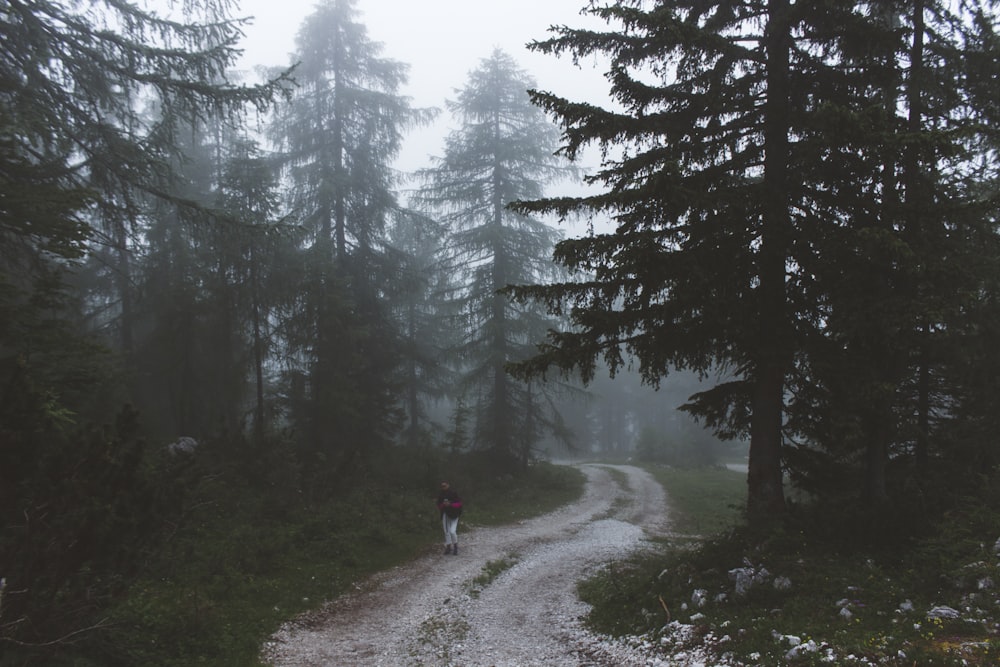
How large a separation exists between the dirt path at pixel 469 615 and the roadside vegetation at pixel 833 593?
0.92 meters

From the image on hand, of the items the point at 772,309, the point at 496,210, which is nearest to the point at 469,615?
the point at 772,309

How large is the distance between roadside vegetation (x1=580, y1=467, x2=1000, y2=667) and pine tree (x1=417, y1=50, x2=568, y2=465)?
14.5 metres

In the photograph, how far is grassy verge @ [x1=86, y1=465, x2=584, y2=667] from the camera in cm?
713

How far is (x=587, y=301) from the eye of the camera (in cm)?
951

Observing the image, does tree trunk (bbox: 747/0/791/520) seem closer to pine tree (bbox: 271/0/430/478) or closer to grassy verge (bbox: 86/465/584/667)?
grassy verge (bbox: 86/465/584/667)

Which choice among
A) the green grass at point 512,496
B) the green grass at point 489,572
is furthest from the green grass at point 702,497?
the green grass at point 489,572

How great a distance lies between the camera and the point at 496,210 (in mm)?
24156

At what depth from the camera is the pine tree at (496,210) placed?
23.8 meters

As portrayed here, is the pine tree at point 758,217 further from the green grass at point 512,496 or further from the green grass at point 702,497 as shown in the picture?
the green grass at point 512,496

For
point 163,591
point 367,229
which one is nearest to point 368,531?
point 163,591

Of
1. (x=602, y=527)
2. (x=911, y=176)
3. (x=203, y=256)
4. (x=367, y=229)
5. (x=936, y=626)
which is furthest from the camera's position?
(x=367, y=229)

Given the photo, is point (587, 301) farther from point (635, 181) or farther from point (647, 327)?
point (635, 181)

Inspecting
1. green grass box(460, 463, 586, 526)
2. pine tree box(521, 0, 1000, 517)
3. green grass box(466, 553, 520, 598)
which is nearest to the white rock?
pine tree box(521, 0, 1000, 517)

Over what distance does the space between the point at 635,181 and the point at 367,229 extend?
16370 mm
